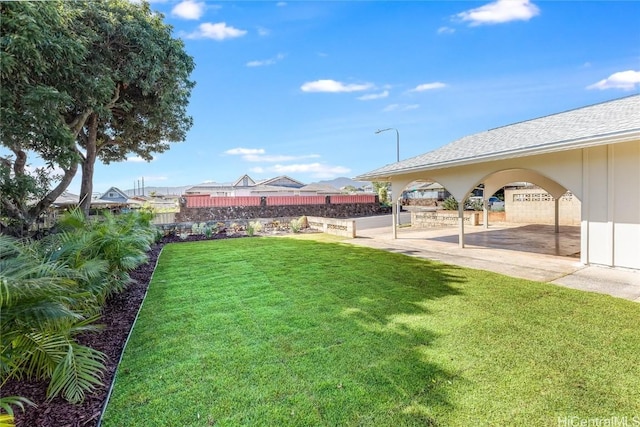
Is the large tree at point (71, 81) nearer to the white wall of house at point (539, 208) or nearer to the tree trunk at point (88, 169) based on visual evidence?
the tree trunk at point (88, 169)

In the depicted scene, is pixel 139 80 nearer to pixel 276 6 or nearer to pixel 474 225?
pixel 276 6

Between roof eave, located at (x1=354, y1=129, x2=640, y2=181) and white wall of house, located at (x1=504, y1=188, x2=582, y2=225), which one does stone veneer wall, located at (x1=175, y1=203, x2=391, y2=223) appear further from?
roof eave, located at (x1=354, y1=129, x2=640, y2=181)

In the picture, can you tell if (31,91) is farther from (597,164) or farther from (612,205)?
(612,205)

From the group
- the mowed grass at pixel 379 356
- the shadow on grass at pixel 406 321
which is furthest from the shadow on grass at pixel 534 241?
the mowed grass at pixel 379 356

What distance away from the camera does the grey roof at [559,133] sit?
6746 millimetres

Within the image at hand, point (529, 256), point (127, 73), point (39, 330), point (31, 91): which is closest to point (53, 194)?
point (31, 91)

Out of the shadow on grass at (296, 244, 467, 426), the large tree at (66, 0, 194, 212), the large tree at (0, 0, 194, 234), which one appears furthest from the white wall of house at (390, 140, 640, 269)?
the large tree at (0, 0, 194, 234)

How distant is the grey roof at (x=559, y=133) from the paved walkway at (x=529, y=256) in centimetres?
285

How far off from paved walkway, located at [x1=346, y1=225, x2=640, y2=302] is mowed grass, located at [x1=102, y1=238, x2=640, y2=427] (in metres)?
0.88

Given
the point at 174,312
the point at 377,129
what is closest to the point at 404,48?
the point at 377,129

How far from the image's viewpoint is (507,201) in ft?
65.8

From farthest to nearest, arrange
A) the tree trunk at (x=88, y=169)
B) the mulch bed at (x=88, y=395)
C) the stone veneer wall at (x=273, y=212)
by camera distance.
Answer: the stone veneer wall at (x=273, y=212)
the tree trunk at (x=88, y=169)
the mulch bed at (x=88, y=395)

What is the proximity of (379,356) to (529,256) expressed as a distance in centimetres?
780

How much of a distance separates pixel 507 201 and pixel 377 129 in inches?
377
